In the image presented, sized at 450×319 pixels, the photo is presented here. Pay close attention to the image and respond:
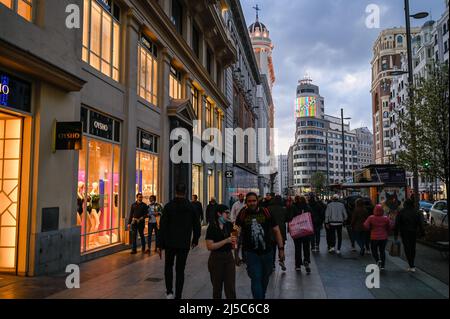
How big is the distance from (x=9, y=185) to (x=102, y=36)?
6044 millimetres

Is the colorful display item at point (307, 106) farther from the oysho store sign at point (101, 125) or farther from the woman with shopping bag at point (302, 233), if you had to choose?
the woman with shopping bag at point (302, 233)

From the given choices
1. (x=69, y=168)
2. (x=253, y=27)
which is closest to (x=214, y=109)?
(x=69, y=168)

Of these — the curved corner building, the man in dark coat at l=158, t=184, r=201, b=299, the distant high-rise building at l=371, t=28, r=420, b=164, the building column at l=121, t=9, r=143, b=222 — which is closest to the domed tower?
the curved corner building

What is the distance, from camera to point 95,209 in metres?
12.5

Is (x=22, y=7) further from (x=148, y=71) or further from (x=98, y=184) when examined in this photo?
(x=148, y=71)

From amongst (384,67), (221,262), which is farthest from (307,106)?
(221,262)

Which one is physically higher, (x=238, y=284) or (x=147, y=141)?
(x=147, y=141)

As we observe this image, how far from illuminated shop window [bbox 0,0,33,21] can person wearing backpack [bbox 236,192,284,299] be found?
672cm

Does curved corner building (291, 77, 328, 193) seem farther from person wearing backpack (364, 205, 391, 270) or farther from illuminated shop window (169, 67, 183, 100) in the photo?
person wearing backpack (364, 205, 391, 270)

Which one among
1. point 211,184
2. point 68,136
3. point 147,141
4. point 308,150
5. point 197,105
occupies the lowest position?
point 211,184

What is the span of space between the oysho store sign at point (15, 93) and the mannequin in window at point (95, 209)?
3.75 metres

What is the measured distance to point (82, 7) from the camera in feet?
37.3

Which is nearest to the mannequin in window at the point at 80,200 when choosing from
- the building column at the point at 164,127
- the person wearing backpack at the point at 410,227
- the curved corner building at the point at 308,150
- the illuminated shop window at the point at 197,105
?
the building column at the point at 164,127

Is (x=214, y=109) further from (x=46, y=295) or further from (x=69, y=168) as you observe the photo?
(x=46, y=295)
